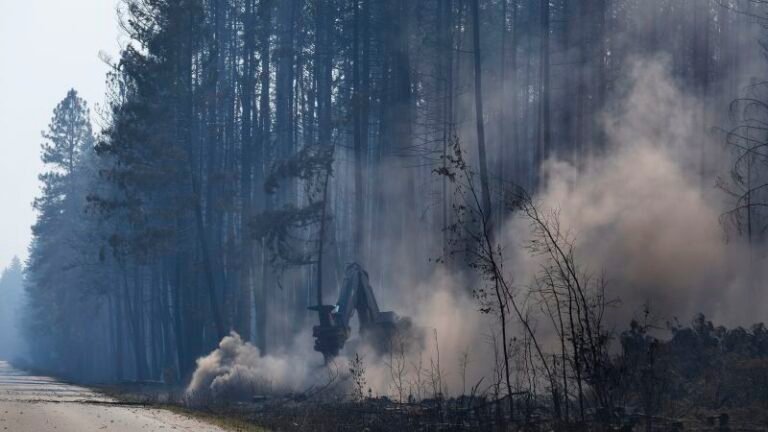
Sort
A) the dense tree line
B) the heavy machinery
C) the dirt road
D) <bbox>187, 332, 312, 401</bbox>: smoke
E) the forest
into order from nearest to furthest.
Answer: the dirt road, the forest, the heavy machinery, <bbox>187, 332, 312, 401</bbox>: smoke, the dense tree line

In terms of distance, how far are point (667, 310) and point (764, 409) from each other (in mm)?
11052

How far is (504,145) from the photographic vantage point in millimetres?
41469

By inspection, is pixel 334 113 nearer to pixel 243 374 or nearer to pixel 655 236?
pixel 243 374

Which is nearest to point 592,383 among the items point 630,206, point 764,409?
point 764,409

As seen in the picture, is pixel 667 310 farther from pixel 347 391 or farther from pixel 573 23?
pixel 573 23

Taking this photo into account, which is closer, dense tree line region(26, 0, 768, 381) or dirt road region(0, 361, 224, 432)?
dirt road region(0, 361, 224, 432)

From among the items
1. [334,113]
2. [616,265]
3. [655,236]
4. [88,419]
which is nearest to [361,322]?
[616,265]

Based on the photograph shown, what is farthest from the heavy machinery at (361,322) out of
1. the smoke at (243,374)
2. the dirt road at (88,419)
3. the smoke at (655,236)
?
the dirt road at (88,419)

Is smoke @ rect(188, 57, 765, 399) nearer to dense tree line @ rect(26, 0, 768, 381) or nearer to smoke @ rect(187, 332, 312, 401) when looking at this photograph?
smoke @ rect(187, 332, 312, 401)

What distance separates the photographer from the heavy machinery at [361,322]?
27.5 m

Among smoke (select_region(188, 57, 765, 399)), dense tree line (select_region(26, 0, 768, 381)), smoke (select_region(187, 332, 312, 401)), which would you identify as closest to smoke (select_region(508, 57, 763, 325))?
smoke (select_region(188, 57, 765, 399))

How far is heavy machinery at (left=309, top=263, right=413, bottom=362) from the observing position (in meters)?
27.5

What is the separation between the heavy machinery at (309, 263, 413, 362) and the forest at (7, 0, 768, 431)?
0.93 feet

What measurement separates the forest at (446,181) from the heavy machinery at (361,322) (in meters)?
0.28
